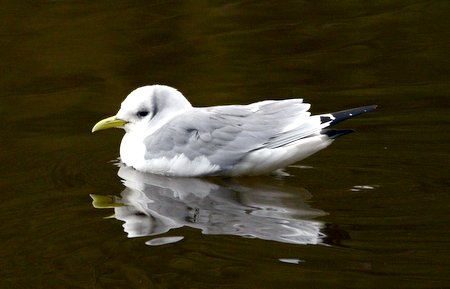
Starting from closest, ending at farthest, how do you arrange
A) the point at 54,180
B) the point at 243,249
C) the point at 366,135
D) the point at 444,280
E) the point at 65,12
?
the point at 444,280
the point at 243,249
the point at 54,180
the point at 366,135
the point at 65,12

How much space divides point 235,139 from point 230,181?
1.01 feet

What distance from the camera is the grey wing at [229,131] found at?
838 centimetres

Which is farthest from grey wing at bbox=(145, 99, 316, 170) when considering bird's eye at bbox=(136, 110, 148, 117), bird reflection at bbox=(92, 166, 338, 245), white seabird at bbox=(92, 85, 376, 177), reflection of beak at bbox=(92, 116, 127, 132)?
reflection of beak at bbox=(92, 116, 127, 132)

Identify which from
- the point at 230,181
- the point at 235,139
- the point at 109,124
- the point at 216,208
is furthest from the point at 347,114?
the point at 109,124

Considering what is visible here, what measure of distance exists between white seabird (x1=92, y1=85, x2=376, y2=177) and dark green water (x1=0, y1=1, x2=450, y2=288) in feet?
0.48

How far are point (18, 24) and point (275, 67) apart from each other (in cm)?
319

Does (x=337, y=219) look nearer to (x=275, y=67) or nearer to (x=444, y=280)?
(x=444, y=280)

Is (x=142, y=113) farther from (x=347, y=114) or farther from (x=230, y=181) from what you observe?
(x=347, y=114)

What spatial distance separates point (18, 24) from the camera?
41.9 ft

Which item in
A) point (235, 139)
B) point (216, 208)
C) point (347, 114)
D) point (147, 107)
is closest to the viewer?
point (216, 208)

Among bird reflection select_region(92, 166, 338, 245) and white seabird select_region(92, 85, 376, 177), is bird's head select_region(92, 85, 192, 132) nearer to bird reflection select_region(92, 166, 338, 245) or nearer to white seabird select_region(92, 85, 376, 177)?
white seabird select_region(92, 85, 376, 177)

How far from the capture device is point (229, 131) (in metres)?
8.44

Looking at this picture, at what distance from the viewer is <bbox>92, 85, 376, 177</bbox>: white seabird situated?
8.27 meters

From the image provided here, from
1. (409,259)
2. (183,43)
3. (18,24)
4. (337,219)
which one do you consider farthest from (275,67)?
(409,259)
